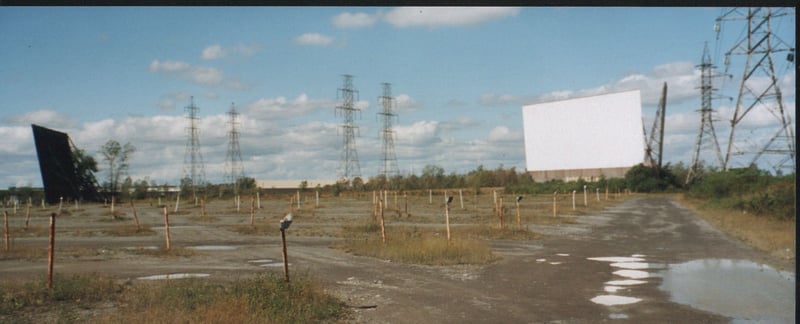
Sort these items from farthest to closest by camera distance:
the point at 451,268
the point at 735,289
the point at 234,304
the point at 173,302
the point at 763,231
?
the point at 763,231 < the point at 451,268 < the point at 735,289 < the point at 173,302 < the point at 234,304

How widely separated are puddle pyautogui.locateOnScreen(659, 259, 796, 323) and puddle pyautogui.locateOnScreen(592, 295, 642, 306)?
0.78m

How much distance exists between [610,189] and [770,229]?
67494 mm

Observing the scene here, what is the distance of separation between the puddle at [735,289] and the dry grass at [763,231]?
302 cm

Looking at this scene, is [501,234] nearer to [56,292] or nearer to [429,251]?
[429,251]

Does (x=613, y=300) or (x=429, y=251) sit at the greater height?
(x=429, y=251)

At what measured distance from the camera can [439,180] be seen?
116 m

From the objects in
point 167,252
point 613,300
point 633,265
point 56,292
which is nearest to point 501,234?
point 633,265

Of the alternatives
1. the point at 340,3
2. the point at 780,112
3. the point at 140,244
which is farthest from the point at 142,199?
the point at 340,3

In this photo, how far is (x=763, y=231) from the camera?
80.4 ft

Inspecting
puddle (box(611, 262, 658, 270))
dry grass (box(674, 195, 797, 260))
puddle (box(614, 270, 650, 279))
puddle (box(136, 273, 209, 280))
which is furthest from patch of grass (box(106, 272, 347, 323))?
dry grass (box(674, 195, 797, 260))

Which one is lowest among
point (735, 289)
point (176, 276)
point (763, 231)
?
point (735, 289)

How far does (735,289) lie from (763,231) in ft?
47.8

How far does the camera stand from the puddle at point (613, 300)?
10.7 metres

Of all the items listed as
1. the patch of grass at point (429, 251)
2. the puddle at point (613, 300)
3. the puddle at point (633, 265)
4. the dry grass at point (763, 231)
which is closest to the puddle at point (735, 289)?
the puddle at point (633, 265)
